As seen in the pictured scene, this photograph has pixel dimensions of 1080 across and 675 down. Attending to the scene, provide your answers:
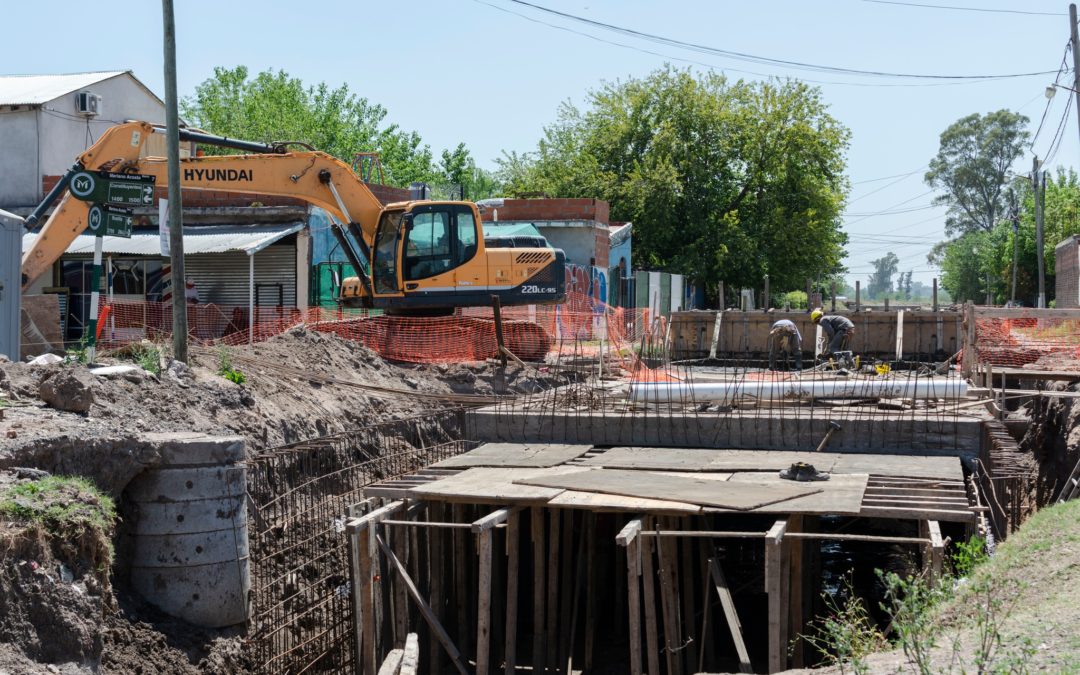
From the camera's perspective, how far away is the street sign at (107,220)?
13.7 m

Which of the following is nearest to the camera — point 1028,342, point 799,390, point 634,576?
point 634,576

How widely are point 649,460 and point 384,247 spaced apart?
9536mm

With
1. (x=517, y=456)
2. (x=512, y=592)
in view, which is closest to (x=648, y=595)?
(x=512, y=592)

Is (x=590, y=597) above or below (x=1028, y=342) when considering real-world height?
below

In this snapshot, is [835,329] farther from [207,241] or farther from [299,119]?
[299,119]

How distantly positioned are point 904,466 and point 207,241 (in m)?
17.8

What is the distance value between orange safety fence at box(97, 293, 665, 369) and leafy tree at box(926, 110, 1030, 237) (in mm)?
86608

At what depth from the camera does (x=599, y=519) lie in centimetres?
1392

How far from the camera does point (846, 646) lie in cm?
646

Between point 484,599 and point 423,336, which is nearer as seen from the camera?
point 484,599

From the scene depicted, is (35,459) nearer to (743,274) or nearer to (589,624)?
(589,624)

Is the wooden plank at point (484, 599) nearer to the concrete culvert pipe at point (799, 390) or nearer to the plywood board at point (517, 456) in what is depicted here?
the plywood board at point (517, 456)

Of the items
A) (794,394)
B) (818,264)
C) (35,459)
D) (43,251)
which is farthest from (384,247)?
(818,264)

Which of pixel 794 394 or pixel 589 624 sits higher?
pixel 794 394
